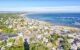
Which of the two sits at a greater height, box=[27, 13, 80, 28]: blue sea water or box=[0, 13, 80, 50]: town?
box=[27, 13, 80, 28]: blue sea water

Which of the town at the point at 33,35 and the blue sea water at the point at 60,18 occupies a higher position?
the blue sea water at the point at 60,18

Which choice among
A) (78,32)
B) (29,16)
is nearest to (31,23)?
(29,16)

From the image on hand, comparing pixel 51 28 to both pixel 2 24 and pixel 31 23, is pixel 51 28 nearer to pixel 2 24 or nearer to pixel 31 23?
pixel 31 23

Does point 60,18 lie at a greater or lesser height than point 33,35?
greater

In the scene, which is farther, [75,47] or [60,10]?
[60,10]

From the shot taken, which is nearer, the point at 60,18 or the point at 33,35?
the point at 33,35

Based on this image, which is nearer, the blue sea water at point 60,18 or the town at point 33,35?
the town at point 33,35

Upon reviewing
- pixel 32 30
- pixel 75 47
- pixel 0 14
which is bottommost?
pixel 75 47

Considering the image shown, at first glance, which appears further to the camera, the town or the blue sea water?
the blue sea water
